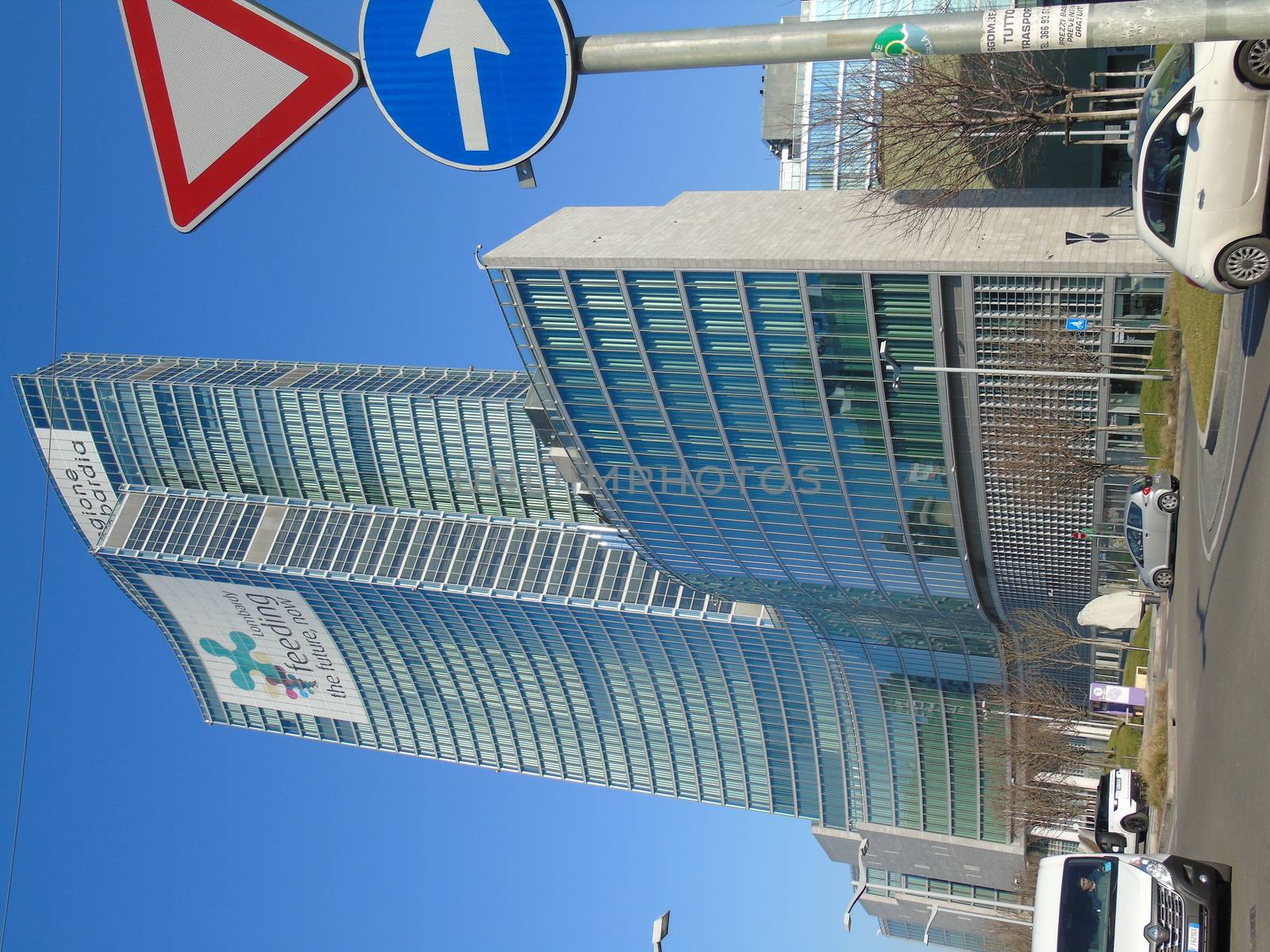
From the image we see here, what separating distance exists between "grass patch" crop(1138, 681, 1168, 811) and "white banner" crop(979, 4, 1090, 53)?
26.2m

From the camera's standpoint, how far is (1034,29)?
6230 mm

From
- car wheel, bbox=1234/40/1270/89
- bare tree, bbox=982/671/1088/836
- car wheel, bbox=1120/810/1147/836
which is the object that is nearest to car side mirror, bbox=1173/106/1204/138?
car wheel, bbox=1234/40/1270/89

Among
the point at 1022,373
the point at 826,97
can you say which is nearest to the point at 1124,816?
the point at 1022,373

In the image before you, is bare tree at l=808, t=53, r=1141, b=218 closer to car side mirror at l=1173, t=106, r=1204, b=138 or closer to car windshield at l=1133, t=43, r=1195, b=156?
car windshield at l=1133, t=43, r=1195, b=156

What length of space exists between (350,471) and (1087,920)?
71.7 m

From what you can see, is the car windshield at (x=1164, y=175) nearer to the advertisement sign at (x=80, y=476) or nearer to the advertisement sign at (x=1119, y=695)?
the advertisement sign at (x=1119, y=695)

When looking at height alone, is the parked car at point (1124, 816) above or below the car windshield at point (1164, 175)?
below

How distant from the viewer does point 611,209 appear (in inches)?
1848

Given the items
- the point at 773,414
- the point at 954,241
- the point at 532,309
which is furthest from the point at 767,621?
the point at 954,241

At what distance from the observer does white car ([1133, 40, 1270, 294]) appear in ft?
53.8

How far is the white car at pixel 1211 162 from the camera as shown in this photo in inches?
645

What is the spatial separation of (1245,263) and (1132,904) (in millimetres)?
11064

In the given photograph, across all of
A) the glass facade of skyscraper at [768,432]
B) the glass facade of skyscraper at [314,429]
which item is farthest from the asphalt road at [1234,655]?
the glass facade of skyscraper at [314,429]

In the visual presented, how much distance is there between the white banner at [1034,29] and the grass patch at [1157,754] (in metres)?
26.2
